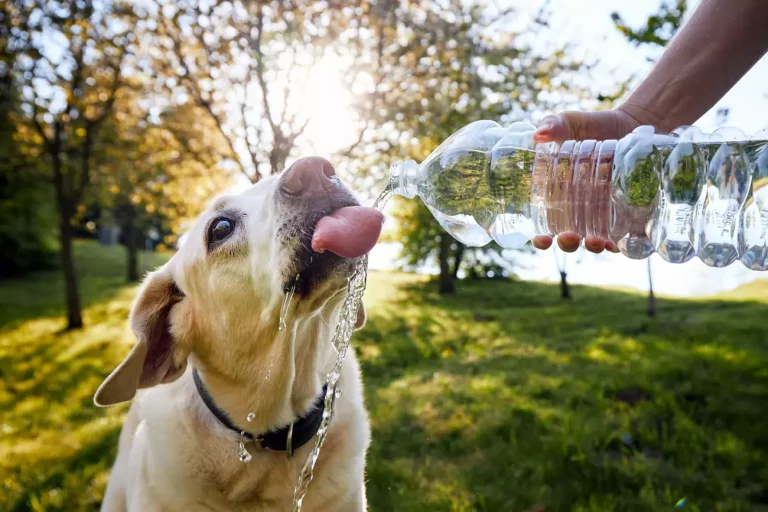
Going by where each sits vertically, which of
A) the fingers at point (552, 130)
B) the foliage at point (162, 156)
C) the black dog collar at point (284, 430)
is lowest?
the black dog collar at point (284, 430)

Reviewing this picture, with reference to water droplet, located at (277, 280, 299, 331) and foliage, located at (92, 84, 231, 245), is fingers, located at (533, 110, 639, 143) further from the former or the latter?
foliage, located at (92, 84, 231, 245)

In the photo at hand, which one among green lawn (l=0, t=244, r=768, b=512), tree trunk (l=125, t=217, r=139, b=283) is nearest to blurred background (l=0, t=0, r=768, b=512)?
green lawn (l=0, t=244, r=768, b=512)

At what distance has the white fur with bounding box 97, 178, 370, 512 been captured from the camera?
234 centimetres

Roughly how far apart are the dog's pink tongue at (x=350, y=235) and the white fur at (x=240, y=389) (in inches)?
13.0

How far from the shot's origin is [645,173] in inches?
80.2

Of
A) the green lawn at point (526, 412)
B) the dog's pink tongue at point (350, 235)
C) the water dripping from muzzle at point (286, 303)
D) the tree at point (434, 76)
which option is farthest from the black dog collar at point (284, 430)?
the tree at point (434, 76)

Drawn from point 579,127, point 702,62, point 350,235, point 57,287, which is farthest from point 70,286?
point 702,62

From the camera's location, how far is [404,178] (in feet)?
8.38

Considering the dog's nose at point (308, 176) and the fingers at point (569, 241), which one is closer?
the dog's nose at point (308, 176)

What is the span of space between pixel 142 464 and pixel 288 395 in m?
0.77

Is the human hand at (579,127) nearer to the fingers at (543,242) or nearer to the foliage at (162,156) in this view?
the fingers at (543,242)

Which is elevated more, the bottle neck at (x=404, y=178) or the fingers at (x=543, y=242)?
the bottle neck at (x=404, y=178)

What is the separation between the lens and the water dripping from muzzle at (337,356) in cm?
227

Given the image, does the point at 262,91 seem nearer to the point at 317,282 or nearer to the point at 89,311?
the point at 317,282
